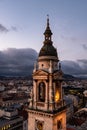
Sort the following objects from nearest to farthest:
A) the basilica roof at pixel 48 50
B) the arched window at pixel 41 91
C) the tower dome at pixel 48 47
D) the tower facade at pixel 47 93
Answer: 1. the tower facade at pixel 47 93
2. the basilica roof at pixel 48 50
3. the tower dome at pixel 48 47
4. the arched window at pixel 41 91

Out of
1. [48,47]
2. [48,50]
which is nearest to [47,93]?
[48,50]

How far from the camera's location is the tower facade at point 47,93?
85.7 ft

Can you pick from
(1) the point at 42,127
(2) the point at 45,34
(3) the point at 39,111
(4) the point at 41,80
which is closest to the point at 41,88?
(4) the point at 41,80

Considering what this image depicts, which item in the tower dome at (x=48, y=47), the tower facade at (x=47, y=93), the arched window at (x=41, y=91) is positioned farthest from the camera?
the arched window at (x=41, y=91)

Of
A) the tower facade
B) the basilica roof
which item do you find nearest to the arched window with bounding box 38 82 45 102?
the tower facade

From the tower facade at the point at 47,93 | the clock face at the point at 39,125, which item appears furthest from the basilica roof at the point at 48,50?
the clock face at the point at 39,125

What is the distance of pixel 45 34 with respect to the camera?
2786cm

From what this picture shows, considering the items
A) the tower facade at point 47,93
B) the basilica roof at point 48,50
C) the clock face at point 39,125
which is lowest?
the clock face at point 39,125

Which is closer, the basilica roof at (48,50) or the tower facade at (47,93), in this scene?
the tower facade at (47,93)

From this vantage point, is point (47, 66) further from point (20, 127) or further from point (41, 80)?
point (20, 127)

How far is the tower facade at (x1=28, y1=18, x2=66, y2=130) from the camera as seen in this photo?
26109mm

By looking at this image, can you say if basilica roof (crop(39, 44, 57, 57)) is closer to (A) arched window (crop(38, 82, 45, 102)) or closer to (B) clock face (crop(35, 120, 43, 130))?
(A) arched window (crop(38, 82, 45, 102))

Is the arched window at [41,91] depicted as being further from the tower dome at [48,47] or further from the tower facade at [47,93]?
the tower dome at [48,47]

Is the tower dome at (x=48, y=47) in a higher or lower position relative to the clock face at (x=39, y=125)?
higher
